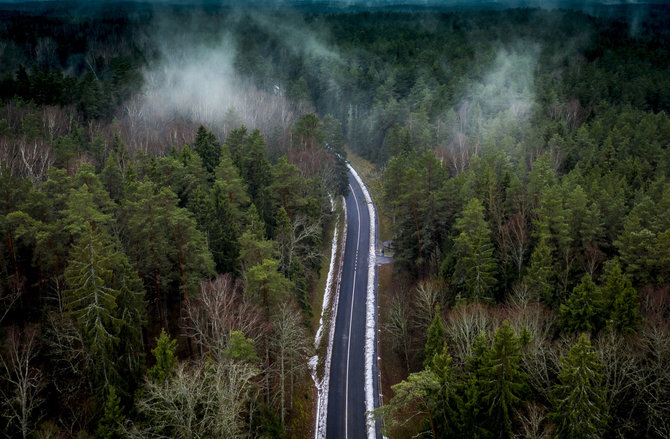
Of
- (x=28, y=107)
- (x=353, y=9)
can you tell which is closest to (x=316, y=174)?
(x=28, y=107)

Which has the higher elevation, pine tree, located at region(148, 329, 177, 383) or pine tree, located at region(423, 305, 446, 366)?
pine tree, located at region(148, 329, 177, 383)

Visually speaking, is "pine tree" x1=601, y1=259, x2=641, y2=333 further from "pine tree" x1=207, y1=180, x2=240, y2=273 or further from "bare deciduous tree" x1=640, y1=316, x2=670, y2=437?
"pine tree" x1=207, y1=180, x2=240, y2=273

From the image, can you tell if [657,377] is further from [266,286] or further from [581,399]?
[266,286]

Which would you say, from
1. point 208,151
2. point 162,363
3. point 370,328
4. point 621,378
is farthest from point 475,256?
point 208,151

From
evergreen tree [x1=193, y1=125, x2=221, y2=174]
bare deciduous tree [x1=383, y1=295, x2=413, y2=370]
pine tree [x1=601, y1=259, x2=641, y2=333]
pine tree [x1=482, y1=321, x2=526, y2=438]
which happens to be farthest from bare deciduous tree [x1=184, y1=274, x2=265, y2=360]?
evergreen tree [x1=193, y1=125, x2=221, y2=174]

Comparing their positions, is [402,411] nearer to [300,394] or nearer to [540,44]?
[300,394]

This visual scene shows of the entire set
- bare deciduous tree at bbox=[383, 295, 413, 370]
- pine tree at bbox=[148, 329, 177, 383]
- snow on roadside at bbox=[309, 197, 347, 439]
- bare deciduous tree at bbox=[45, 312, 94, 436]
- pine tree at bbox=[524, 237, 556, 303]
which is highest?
pine tree at bbox=[524, 237, 556, 303]
